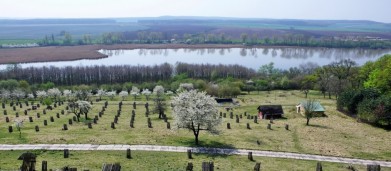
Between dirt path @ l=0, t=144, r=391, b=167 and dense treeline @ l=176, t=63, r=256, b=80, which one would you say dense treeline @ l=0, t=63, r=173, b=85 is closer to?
dense treeline @ l=176, t=63, r=256, b=80

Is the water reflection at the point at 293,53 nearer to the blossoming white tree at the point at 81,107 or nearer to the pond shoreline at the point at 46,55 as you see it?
the pond shoreline at the point at 46,55


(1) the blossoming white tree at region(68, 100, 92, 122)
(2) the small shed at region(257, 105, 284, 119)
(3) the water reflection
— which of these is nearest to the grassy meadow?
A: (1) the blossoming white tree at region(68, 100, 92, 122)

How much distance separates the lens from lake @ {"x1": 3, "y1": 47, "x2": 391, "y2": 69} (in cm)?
15675

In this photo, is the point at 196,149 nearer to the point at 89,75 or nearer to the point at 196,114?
the point at 196,114

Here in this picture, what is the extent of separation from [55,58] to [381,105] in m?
146

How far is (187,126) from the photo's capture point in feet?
131

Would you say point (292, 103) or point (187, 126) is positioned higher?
point (187, 126)

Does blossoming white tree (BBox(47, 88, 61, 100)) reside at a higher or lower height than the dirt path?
lower

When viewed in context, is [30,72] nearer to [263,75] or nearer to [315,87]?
[263,75]

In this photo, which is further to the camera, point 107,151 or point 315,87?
point 315,87

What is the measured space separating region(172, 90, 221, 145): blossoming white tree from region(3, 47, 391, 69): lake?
109437 mm

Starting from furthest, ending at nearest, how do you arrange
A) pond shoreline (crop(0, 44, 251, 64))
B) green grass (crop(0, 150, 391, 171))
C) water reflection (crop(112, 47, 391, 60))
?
water reflection (crop(112, 47, 391, 60))
pond shoreline (crop(0, 44, 251, 64))
green grass (crop(0, 150, 391, 171))

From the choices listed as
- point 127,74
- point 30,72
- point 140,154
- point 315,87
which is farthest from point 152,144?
point 30,72

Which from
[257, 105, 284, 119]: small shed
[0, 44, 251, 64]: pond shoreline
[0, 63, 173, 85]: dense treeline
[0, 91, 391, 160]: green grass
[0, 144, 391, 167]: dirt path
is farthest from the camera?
[0, 44, 251, 64]: pond shoreline
